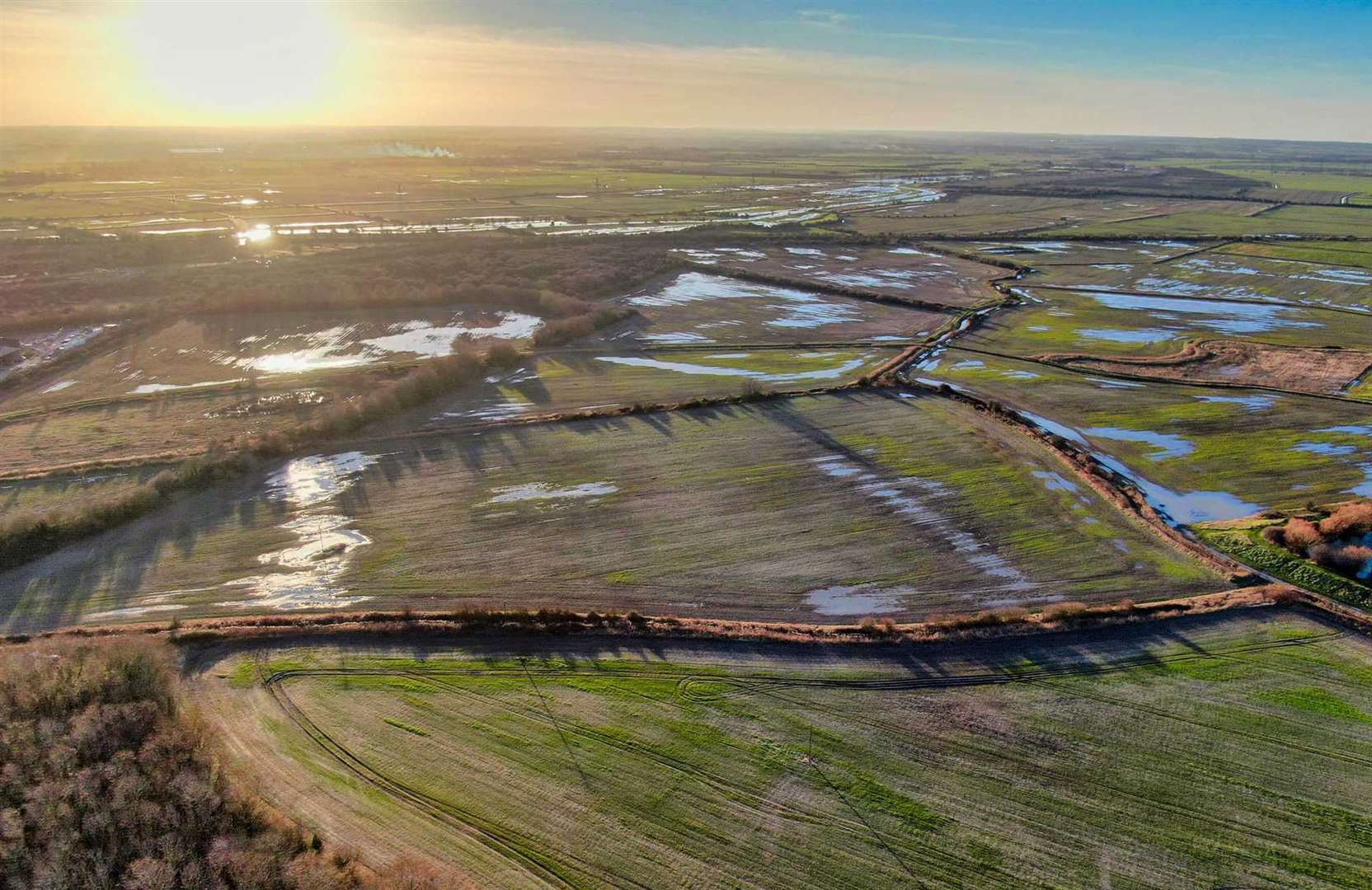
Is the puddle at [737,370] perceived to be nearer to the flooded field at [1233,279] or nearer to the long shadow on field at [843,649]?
the long shadow on field at [843,649]

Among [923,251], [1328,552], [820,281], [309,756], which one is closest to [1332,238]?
Answer: [923,251]

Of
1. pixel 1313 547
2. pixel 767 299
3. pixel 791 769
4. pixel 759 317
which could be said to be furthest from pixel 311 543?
pixel 767 299

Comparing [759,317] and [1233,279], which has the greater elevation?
[1233,279]

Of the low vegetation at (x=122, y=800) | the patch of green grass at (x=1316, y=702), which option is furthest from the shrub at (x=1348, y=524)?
the low vegetation at (x=122, y=800)

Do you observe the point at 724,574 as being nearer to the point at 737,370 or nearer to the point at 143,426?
the point at 737,370

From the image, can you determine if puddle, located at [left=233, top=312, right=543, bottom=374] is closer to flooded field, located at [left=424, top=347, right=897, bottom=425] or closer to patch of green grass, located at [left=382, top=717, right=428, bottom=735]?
flooded field, located at [left=424, top=347, right=897, bottom=425]

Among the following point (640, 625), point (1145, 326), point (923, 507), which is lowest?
point (640, 625)
